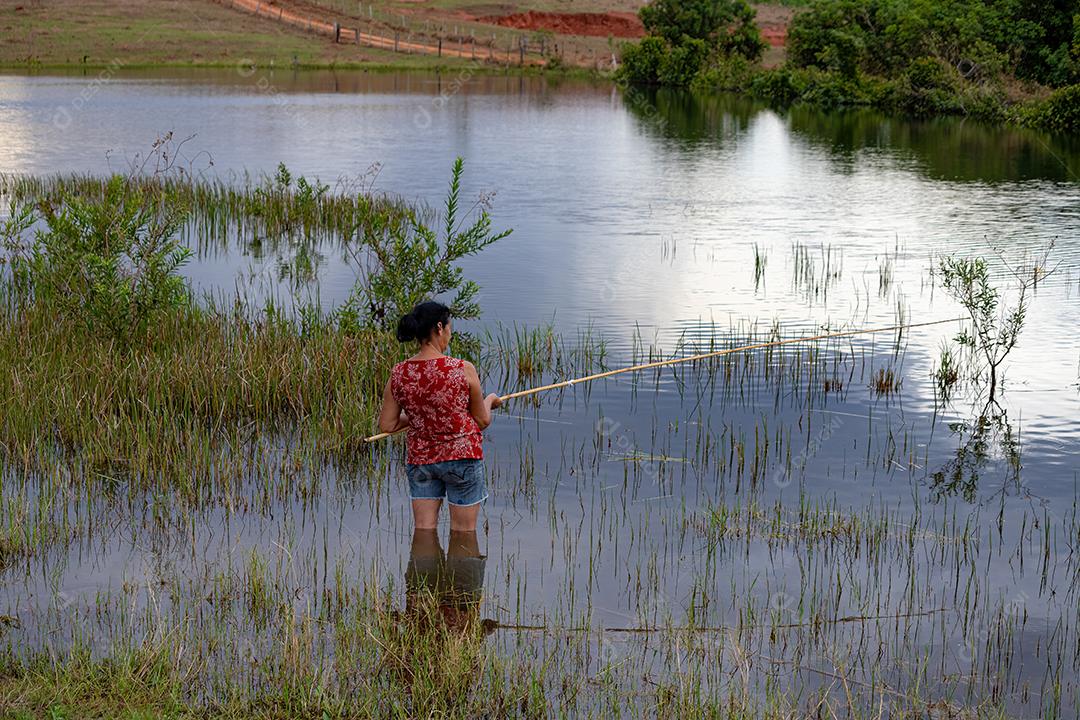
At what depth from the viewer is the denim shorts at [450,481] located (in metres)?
6.87

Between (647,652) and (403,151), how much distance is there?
25962 mm

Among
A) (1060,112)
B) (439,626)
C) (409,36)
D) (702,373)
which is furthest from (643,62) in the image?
(439,626)

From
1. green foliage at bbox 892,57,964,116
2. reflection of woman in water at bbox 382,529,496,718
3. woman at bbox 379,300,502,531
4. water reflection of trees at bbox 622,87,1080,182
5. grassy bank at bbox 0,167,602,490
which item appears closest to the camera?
reflection of woman in water at bbox 382,529,496,718

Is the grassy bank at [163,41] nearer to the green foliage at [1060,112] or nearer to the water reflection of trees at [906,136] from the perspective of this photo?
the water reflection of trees at [906,136]

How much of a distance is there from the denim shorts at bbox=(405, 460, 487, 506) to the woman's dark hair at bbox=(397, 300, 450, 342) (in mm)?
767

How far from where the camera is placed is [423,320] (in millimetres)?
6523

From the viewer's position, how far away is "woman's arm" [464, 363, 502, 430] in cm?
671

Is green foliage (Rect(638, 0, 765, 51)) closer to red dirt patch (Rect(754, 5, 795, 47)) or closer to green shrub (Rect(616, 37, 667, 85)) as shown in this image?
green shrub (Rect(616, 37, 667, 85))

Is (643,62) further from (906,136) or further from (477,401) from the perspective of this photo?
(477,401)

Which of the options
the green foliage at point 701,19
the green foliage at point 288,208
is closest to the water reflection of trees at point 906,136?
the green foliage at point 288,208

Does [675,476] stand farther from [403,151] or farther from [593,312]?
[403,151]

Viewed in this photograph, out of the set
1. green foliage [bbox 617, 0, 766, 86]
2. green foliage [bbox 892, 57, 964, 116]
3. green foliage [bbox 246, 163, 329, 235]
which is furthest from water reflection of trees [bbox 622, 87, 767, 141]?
green foliage [bbox 246, 163, 329, 235]

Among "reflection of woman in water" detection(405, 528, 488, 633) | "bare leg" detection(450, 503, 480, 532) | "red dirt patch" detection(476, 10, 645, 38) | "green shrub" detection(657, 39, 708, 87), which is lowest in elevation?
"reflection of woman in water" detection(405, 528, 488, 633)

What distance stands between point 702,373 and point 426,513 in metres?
5.01
